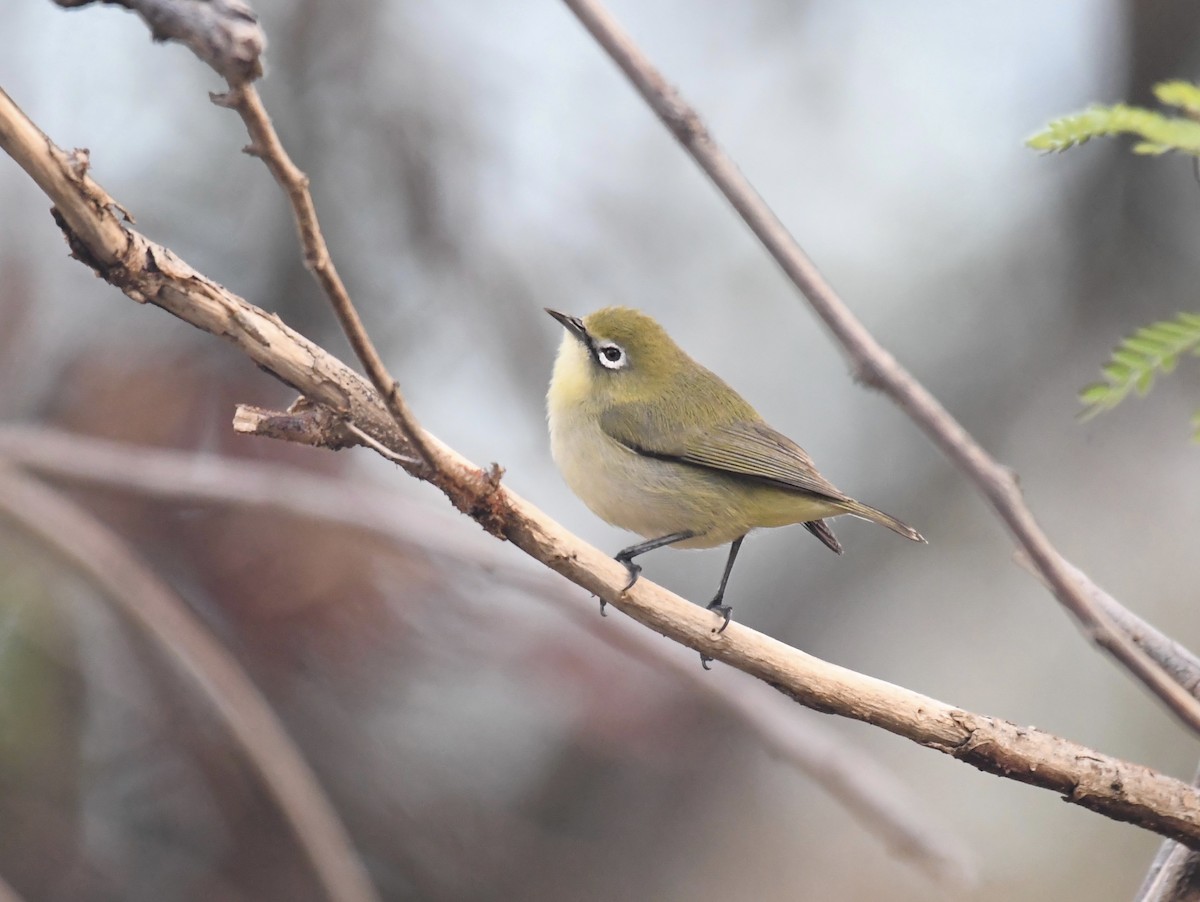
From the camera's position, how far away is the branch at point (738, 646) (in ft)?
5.32

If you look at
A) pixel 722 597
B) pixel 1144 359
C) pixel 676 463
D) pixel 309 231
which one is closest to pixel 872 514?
pixel 722 597

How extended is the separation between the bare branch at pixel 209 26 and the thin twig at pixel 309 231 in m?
0.05

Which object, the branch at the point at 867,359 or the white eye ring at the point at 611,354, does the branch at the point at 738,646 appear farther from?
the white eye ring at the point at 611,354

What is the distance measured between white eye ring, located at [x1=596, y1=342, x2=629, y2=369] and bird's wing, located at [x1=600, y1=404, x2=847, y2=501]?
222 mm

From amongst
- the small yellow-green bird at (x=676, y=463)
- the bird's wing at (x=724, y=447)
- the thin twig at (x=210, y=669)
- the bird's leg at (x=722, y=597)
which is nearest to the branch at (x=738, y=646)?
the bird's leg at (x=722, y=597)

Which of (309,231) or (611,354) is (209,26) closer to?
(309,231)

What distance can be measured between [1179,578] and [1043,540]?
479 cm

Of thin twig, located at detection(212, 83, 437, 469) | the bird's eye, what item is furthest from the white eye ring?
thin twig, located at detection(212, 83, 437, 469)

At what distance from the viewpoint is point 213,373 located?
3.59 metres

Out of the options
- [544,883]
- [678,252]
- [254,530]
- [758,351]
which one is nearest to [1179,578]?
[758,351]

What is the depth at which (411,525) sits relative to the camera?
276 centimetres

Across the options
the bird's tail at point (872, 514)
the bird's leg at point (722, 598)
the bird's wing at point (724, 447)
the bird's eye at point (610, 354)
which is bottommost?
the bird's leg at point (722, 598)

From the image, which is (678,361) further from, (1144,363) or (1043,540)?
(1043,540)

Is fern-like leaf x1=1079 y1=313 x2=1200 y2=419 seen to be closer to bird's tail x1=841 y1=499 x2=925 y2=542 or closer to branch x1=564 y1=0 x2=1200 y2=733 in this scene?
branch x1=564 y1=0 x2=1200 y2=733
